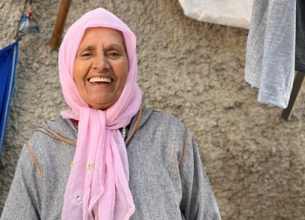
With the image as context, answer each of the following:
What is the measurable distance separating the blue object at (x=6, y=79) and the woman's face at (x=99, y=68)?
640 mm

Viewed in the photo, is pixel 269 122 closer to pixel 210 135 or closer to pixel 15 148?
pixel 210 135

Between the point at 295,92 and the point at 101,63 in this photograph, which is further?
the point at 295,92

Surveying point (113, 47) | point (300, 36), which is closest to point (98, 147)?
point (113, 47)

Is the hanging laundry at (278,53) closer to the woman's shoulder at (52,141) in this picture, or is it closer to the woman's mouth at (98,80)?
the woman's mouth at (98,80)

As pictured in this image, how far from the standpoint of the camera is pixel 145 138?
1667mm

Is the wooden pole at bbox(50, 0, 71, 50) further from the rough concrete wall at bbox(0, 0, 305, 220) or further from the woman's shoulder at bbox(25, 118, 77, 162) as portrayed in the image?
the woman's shoulder at bbox(25, 118, 77, 162)

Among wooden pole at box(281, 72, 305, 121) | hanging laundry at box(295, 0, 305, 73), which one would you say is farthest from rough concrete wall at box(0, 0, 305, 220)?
hanging laundry at box(295, 0, 305, 73)

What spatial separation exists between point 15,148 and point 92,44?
3.39ft

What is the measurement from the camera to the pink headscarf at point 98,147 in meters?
1.49

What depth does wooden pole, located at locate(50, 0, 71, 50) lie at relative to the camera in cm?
213

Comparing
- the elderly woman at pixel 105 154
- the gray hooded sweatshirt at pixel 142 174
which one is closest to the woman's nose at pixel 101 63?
the elderly woman at pixel 105 154

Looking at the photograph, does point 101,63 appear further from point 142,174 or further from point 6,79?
point 6,79

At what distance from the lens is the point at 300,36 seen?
1415 mm

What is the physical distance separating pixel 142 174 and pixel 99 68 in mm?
493
